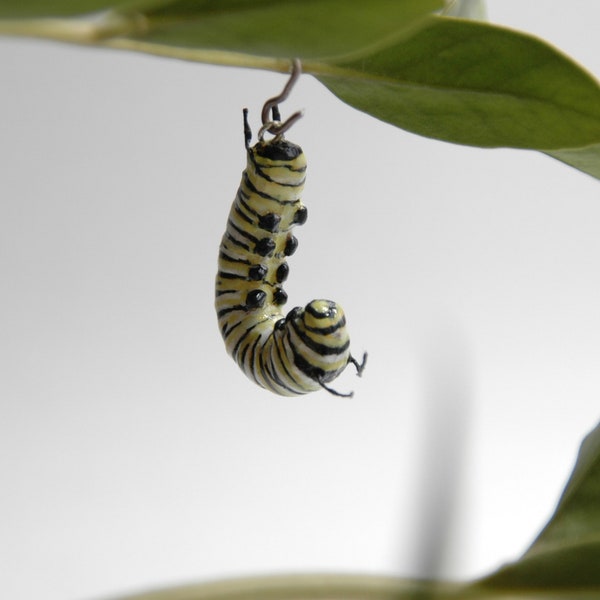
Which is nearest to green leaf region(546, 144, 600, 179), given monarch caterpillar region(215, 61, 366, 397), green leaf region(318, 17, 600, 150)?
green leaf region(318, 17, 600, 150)

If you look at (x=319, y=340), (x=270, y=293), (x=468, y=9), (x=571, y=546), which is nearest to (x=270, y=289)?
(x=270, y=293)

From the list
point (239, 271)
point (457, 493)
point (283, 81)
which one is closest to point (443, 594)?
point (457, 493)

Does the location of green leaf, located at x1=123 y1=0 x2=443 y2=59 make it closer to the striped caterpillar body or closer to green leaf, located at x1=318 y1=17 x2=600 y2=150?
green leaf, located at x1=318 y1=17 x2=600 y2=150

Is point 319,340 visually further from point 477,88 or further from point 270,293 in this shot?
point 477,88

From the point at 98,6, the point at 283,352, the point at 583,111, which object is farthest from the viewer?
the point at 283,352

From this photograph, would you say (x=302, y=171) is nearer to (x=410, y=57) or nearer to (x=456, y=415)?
(x=410, y=57)

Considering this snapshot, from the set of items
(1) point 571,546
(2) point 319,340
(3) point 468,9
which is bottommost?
(1) point 571,546
